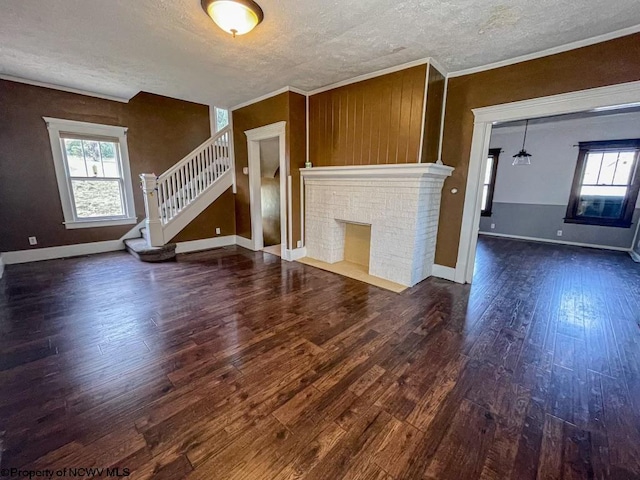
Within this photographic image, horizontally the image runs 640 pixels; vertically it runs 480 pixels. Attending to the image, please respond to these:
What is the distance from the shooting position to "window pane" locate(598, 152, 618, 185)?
5508 millimetres

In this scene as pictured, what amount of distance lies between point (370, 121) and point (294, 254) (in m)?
2.43

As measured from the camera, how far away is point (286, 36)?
264 centimetres

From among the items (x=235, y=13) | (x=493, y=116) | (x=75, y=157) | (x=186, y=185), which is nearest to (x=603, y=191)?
(x=493, y=116)

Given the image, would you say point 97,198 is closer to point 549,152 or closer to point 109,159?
point 109,159

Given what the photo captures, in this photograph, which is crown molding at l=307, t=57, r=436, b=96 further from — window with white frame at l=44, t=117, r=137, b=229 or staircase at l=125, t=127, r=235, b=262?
window with white frame at l=44, t=117, r=137, b=229

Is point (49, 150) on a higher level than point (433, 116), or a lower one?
lower

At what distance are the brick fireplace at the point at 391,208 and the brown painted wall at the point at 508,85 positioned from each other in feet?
0.58

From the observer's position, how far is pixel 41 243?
4.35 metres

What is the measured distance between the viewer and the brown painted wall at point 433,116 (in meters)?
3.20

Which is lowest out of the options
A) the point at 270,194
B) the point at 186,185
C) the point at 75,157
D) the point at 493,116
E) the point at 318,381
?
the point at 318,381

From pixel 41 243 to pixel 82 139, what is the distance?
184 cm

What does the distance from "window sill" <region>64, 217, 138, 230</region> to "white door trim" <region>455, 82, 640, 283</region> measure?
5.76 metres

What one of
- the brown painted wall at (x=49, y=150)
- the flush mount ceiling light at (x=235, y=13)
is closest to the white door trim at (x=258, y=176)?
the brown painted wall at (x=49, y=150)

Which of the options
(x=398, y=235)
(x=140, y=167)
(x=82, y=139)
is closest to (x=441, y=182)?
(x=398, y=235)
